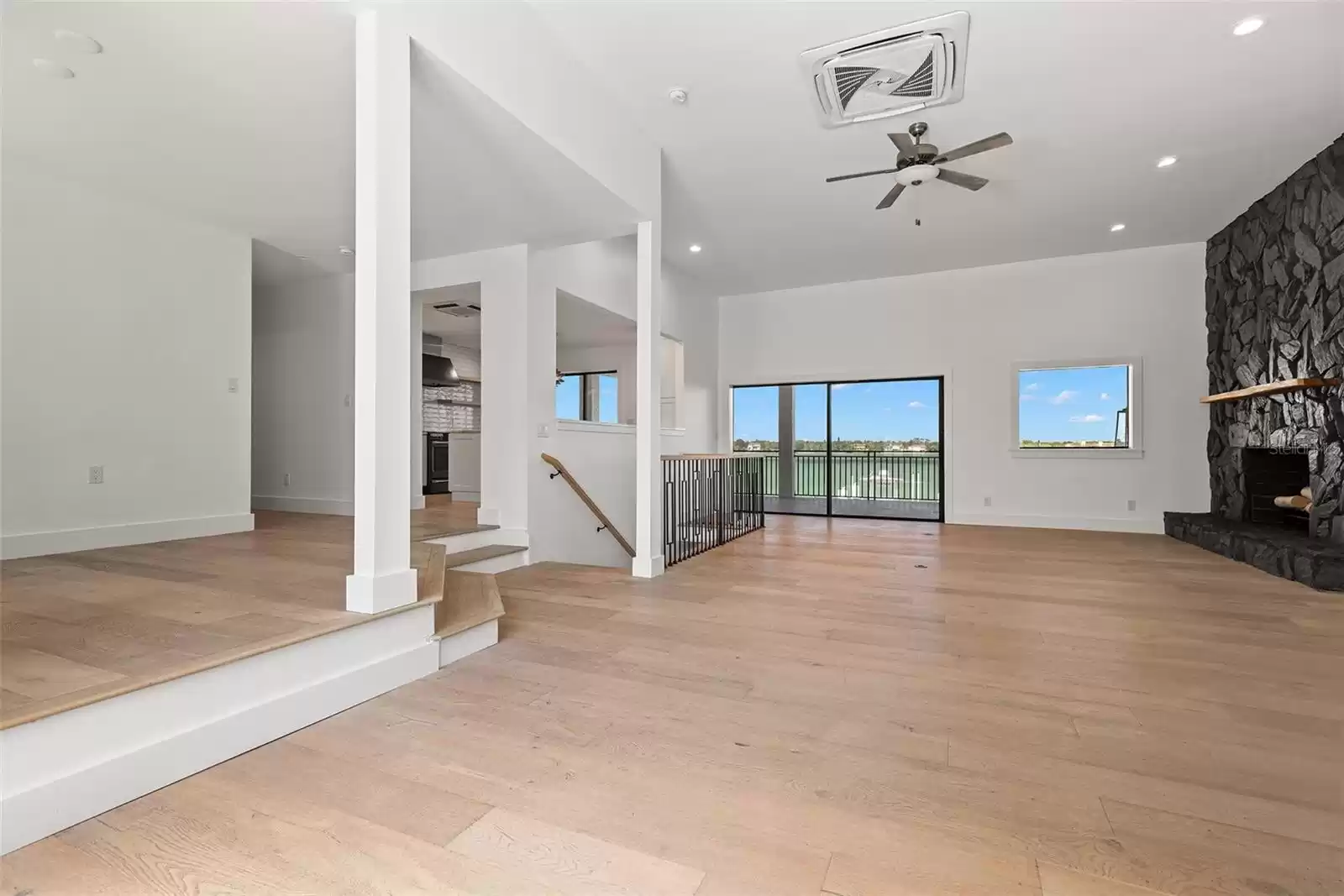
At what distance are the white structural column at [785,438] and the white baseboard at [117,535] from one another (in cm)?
680

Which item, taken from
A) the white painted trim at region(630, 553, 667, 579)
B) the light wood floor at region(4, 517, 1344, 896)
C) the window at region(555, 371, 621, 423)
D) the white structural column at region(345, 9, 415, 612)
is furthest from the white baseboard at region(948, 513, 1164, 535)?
the white structural column at region(345, 9, 415, 612)

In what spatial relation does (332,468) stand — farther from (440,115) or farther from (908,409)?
(908,409)

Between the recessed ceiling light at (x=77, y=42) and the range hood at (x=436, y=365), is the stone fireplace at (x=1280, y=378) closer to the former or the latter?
the recessed ceiling light at (x=77, y=42)

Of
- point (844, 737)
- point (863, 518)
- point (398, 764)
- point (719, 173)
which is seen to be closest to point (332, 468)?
point (719, 173)

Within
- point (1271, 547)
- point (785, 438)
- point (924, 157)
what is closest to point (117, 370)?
point (924, 157)

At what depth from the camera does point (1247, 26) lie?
3031 millimetres

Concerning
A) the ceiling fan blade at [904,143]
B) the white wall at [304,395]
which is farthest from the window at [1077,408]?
the white wall at [304,395]

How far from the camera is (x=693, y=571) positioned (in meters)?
4.43

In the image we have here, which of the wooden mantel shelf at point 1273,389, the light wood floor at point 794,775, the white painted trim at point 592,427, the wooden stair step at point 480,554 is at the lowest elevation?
the light wood floor at point 794,775

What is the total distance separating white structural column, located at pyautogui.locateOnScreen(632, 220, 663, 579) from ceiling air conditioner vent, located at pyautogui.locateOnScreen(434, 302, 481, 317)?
125 inches

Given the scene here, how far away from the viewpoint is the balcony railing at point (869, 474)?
8773mm

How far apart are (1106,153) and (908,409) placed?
185 inches

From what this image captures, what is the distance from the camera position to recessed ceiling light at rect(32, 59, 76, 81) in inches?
101

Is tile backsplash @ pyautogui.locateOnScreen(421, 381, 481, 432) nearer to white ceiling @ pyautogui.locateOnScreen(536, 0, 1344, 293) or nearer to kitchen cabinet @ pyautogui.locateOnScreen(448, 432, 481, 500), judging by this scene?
kitchen cabinet @ pyautogui.locateOnScreen(448, 432, 481, 500)
